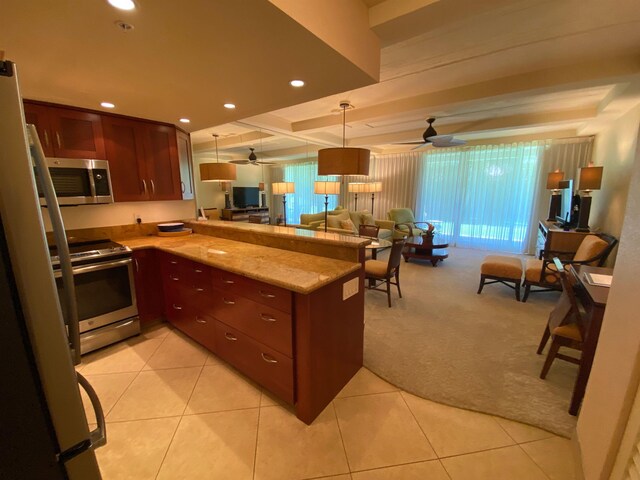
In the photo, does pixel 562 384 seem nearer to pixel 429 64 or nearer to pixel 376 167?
pixel 429 64

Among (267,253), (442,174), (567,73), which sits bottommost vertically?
(267,253)

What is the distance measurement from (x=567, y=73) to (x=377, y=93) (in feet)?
6.00

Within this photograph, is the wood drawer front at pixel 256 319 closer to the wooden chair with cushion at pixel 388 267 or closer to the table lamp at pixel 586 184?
the wooden chair with cushion at pixel 388 267

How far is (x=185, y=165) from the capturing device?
3.35 m

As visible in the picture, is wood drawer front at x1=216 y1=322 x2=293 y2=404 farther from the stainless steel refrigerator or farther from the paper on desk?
the paper on desk

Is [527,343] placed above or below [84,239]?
below

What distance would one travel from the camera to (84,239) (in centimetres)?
274

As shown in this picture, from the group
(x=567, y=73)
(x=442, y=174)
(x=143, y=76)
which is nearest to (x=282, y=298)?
(x=143, y=76)

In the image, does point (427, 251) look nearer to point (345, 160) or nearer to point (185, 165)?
point (345, 160)

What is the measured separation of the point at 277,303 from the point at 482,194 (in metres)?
6.26

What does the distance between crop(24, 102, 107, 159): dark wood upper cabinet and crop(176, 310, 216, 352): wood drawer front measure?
186 centimetres

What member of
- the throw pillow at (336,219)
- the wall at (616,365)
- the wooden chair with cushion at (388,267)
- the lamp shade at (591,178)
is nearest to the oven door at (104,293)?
the wooden chair with cushion at (388,267)

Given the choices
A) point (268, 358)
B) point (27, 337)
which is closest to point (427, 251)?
point (268, 358)

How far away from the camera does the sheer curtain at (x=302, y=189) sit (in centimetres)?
894
